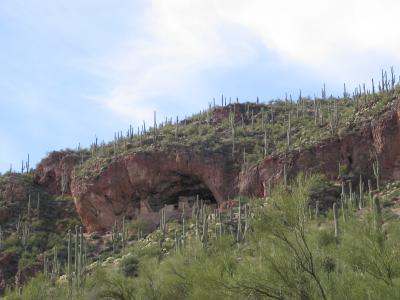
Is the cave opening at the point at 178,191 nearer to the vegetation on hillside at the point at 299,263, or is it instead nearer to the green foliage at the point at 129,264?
the green foliage at the point at 129,264

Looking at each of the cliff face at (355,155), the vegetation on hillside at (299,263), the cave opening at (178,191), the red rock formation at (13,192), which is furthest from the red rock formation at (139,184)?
the vegetation on hillside at (299,263)

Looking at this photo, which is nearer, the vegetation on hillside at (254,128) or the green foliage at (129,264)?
the green foliage at (129,264)

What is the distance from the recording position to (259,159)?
167 feet

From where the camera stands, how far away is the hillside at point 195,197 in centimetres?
2527

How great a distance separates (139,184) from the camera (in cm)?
5509

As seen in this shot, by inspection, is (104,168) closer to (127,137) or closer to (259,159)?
(127,137)

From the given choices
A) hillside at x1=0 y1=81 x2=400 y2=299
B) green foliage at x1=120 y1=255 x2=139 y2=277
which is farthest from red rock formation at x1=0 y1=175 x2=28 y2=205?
green foliage at x1=120 y1=255 x2=139 y2=277

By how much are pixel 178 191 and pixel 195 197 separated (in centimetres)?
175

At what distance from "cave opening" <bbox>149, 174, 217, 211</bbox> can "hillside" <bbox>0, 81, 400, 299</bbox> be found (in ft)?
0.27

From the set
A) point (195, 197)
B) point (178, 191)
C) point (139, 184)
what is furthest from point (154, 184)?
point (195, 197)

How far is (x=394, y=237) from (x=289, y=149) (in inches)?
1176

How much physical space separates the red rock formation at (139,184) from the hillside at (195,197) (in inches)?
3.2

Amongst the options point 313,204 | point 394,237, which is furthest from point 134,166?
point 394,237

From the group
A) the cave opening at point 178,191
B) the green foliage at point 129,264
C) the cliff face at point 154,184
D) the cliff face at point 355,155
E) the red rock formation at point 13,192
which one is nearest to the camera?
the green foliage at point 129,264
